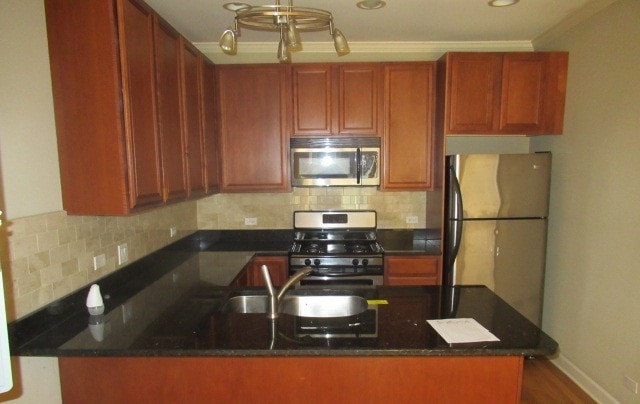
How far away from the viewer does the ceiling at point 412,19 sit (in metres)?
2.30

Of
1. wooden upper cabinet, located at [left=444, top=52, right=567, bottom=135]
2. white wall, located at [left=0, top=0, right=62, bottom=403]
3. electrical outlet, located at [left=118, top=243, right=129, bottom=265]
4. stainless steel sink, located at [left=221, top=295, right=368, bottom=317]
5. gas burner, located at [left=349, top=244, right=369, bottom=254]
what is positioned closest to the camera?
white wall, located at [left=0, top=0, right=62, bottom=403]

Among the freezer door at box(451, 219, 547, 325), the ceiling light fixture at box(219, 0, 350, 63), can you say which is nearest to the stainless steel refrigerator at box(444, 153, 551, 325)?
the freezer door at box(451, 219, 547, 325)

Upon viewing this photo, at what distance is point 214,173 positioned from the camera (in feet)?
9.62

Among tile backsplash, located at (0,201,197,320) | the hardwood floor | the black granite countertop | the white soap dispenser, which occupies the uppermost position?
tile backsplash, located at (0,201,197,320)

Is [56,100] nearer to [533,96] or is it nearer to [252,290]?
[252,290]

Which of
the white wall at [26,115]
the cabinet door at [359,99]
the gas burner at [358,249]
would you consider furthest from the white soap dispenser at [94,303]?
the cabinet door at [359,99]

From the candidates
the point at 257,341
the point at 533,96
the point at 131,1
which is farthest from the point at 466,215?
the point at 131,1

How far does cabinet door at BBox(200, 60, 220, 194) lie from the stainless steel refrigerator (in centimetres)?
188

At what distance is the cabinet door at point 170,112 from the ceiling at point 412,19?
39cm

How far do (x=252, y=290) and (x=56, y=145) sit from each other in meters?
1.16

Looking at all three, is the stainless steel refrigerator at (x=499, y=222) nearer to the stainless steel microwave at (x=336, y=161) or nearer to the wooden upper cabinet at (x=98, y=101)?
the stainless steel microwave at (x=336, y=161)

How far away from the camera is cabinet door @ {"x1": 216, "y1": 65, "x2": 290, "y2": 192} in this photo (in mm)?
2979

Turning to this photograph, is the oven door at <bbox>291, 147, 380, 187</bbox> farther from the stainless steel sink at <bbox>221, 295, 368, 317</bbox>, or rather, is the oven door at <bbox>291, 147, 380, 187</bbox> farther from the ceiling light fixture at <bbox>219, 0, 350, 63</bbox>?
the ceiling light fixture at <bbox>219, 0, 350, 63</bbox>

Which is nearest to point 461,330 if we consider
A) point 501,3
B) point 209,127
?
point 501,3
